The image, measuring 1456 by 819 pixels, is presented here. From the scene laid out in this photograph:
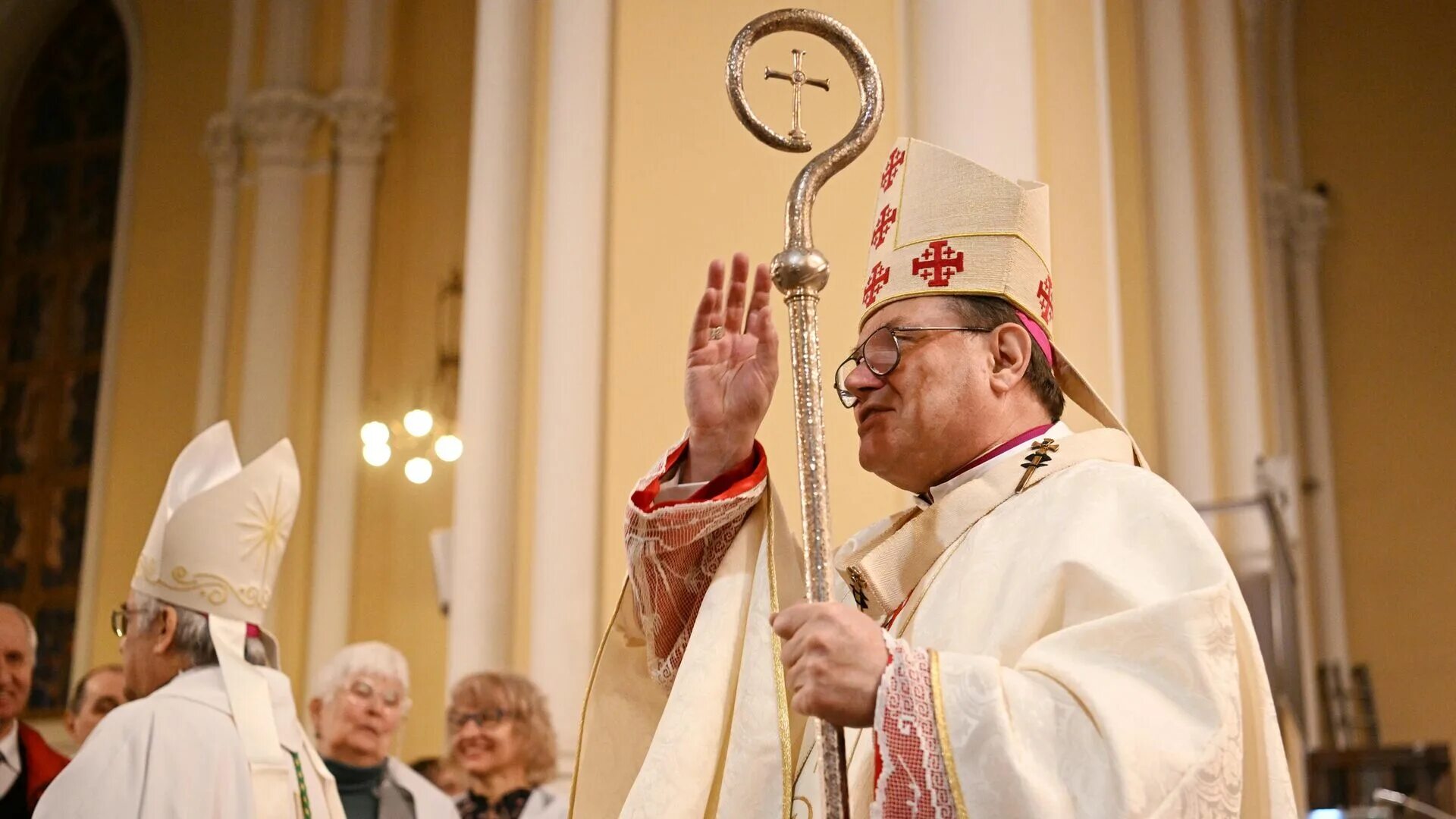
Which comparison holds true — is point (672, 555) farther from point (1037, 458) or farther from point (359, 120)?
point (359, 120)

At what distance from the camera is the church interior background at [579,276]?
16.4 feet

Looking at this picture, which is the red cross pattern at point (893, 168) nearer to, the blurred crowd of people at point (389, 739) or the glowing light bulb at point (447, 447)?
the blurred crowd of people at point (389, 739)

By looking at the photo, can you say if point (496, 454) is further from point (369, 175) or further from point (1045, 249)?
point (369, 175)

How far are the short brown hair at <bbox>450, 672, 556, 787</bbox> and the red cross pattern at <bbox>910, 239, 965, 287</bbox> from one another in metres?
2.56

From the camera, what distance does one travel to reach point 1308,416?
1275cm

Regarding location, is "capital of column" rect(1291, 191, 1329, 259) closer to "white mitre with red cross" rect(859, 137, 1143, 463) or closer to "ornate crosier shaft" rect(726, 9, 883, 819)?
"white mitre with red cross" rect(859, 137, 1143, 463)

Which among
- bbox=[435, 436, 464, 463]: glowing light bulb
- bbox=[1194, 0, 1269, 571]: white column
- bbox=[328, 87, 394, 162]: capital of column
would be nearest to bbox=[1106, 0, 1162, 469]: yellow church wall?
bbox=[1194, 0, 1269, 571]: white column

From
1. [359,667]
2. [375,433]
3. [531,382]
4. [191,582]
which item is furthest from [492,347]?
[375,433]

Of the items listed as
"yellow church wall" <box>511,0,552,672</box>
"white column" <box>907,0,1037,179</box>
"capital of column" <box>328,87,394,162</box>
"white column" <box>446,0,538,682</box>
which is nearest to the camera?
"white column" <box>907,0,1037,179</box>

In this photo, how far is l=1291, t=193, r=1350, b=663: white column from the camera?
12.3m

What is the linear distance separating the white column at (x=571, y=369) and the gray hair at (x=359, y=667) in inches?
16.5

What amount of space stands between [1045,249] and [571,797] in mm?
1240

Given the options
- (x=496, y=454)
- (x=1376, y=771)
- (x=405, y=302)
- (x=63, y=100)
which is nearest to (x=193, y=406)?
(x=405, y=302)

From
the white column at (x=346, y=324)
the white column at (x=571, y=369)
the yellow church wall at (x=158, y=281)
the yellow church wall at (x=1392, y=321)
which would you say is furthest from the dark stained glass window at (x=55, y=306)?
the yellow church wall at (x=1392, y=321)
